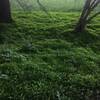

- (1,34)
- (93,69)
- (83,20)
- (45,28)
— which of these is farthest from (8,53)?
(83,20)

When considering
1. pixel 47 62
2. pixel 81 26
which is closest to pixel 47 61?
pixel 47 62

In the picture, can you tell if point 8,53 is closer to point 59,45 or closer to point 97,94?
point 59,45

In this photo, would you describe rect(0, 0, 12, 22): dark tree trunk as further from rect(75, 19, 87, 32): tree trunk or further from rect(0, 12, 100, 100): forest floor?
rect(75, 19, 87, 32): tree trunk

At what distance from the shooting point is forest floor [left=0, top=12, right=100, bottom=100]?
6676mm

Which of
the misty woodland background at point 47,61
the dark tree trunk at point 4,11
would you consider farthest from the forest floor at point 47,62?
the dark tree trunk at point 4,11

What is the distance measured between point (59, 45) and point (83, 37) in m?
1.70

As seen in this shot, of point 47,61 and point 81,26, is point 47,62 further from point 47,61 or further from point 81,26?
point 81,26

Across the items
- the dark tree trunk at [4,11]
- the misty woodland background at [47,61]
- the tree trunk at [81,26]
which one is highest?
the dark tree trunk at [4,11]

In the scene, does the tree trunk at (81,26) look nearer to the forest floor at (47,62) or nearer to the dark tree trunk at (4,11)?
the forest floor at (47,62)

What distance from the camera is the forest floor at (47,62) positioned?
21.9 ft

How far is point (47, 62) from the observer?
8.20 meters

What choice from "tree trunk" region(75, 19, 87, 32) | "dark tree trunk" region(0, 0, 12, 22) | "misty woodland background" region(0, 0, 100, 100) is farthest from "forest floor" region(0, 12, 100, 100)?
"dark tree trunk" region(0, 0, 12, 22)

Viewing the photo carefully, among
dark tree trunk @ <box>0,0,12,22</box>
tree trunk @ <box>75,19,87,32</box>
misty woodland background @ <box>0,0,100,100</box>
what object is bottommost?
misty woodland background @ <box>0,0,100,100</box>

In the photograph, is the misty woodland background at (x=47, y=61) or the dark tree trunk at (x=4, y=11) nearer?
the misty woodland background at (x=47, y=61)
